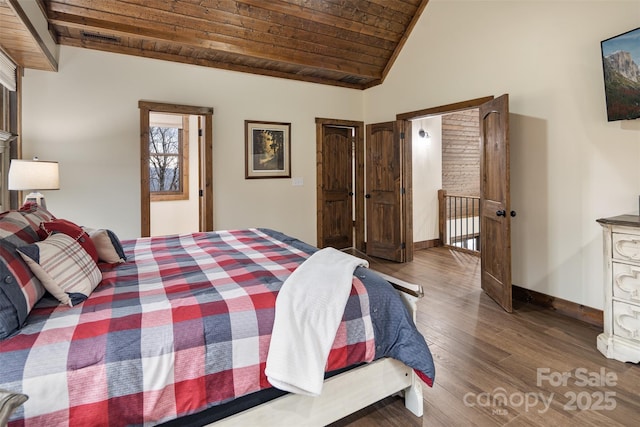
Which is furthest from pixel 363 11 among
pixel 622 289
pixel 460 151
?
pixel 622 289

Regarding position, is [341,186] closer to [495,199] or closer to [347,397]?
[495,199]

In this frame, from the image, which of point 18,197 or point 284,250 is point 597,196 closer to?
point 284,250

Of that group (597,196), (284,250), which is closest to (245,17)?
(284,250)

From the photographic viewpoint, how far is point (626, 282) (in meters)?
2.33

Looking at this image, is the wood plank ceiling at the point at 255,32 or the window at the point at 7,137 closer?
the window at the point at 7,137

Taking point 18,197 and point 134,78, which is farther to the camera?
point 134,78

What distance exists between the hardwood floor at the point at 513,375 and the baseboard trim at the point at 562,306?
3.0 inches

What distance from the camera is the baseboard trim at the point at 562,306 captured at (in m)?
2.96

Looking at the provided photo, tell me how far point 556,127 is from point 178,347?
3578 mm

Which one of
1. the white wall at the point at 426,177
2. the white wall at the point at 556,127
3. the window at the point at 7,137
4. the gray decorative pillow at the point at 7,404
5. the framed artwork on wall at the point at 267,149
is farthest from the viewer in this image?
the white wall at the point at 426,177

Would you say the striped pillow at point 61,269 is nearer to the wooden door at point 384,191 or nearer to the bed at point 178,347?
the bed at point 178,347

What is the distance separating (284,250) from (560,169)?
2.69m

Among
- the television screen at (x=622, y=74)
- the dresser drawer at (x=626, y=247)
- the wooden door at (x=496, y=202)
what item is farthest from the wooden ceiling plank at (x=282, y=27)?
the dresser drawer at (x=626, y=247)

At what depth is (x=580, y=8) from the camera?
9.83 feet
